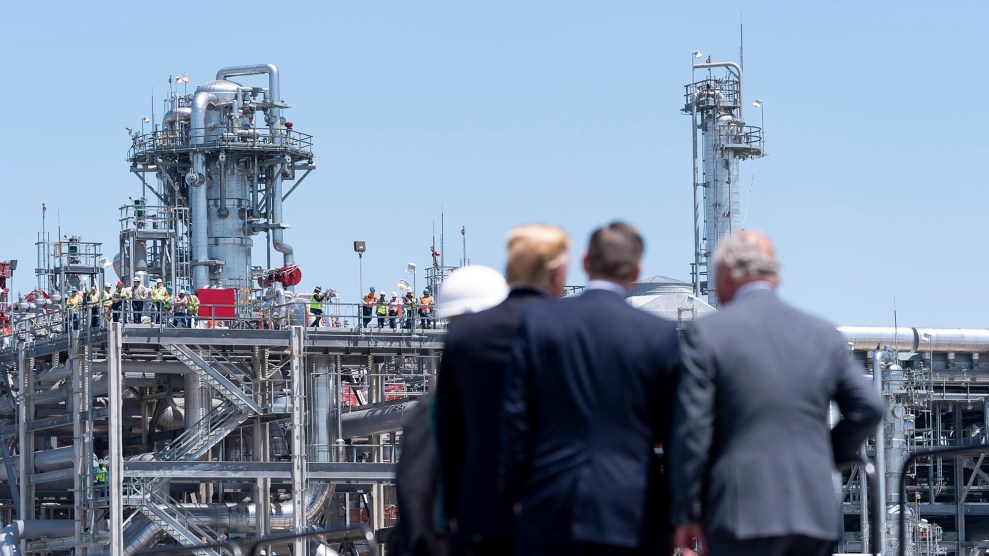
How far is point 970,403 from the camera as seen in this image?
215 ft

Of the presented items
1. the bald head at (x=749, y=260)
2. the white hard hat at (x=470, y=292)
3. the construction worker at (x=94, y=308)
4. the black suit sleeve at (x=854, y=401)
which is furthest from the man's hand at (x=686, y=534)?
the construction worker at (x=94, y=308)

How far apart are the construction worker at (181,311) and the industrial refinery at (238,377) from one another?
0.35m

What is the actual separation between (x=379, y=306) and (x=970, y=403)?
1099 inches

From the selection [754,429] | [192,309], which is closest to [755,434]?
[754,429]

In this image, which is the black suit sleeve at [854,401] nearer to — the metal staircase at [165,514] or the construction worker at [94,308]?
the metal staircase at [165,514]

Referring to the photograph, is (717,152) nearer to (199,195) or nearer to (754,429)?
(199,195)

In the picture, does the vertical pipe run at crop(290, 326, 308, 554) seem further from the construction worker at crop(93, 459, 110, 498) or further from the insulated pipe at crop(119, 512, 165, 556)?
the construction worker at crop(93, 459, 110, 498)

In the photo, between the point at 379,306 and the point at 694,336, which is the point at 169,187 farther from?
the point at 694,336

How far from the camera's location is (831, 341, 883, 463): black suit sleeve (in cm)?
697

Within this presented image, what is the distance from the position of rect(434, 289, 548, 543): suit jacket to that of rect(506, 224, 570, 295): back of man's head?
0.06 m

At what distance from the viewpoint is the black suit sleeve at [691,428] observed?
257 inches

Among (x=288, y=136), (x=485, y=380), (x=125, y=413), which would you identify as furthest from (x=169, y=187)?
(x=485, y=380)

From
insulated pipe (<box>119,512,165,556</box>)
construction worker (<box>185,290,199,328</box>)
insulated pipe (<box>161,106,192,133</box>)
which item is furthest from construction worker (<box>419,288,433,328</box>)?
insulated pipe (<box>161,106,192,133</box>)

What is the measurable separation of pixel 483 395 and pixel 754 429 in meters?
1.17
